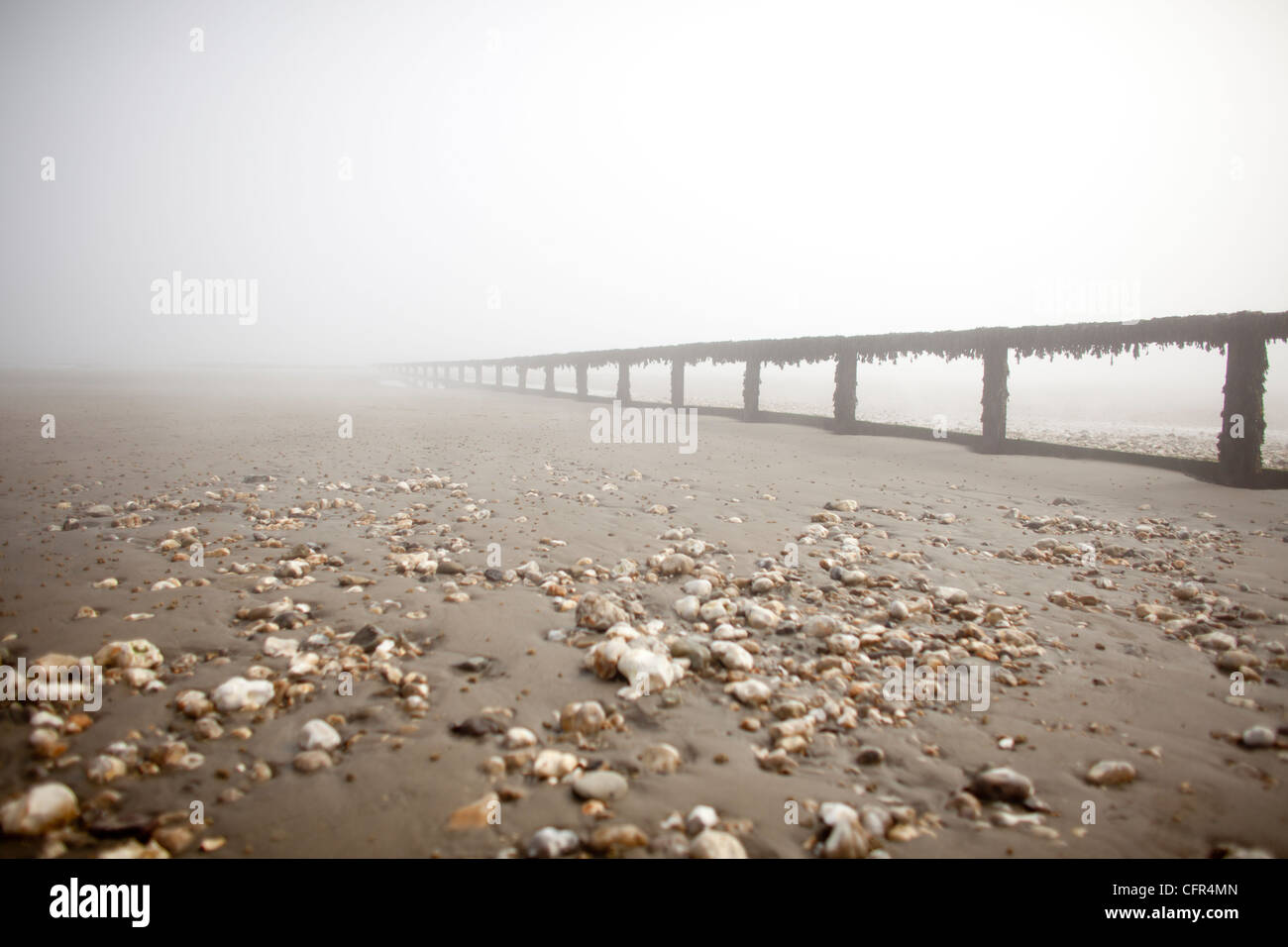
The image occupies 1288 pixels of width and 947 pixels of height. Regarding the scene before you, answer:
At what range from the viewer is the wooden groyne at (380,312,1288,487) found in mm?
10383

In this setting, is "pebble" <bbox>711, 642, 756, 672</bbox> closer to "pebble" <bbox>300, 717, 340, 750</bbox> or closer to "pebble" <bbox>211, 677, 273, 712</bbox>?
"pebble" <bbox>300, 717, 340, 750</bbox>

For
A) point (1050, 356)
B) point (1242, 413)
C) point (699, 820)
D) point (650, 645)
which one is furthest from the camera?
point (1050, 356)

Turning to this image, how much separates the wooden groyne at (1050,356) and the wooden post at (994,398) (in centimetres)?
2

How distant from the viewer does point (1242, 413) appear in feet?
34.4

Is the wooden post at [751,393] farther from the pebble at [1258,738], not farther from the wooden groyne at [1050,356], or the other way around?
the pebble at [1258,738]

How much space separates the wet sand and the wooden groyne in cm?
256

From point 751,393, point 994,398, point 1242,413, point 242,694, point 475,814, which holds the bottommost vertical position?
point 475,814

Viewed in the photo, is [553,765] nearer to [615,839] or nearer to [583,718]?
[583,718]

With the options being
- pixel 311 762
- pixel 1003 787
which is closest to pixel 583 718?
pixel 311 762

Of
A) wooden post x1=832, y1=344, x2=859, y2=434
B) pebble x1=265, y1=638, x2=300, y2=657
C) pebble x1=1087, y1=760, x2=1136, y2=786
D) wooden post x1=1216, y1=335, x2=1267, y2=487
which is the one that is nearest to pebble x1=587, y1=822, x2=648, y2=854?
pebble x1=1087, y1=760, x2=1136, y2=786

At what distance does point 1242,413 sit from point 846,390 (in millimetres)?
8084

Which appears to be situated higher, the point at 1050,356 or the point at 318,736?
the point at 1050,356
